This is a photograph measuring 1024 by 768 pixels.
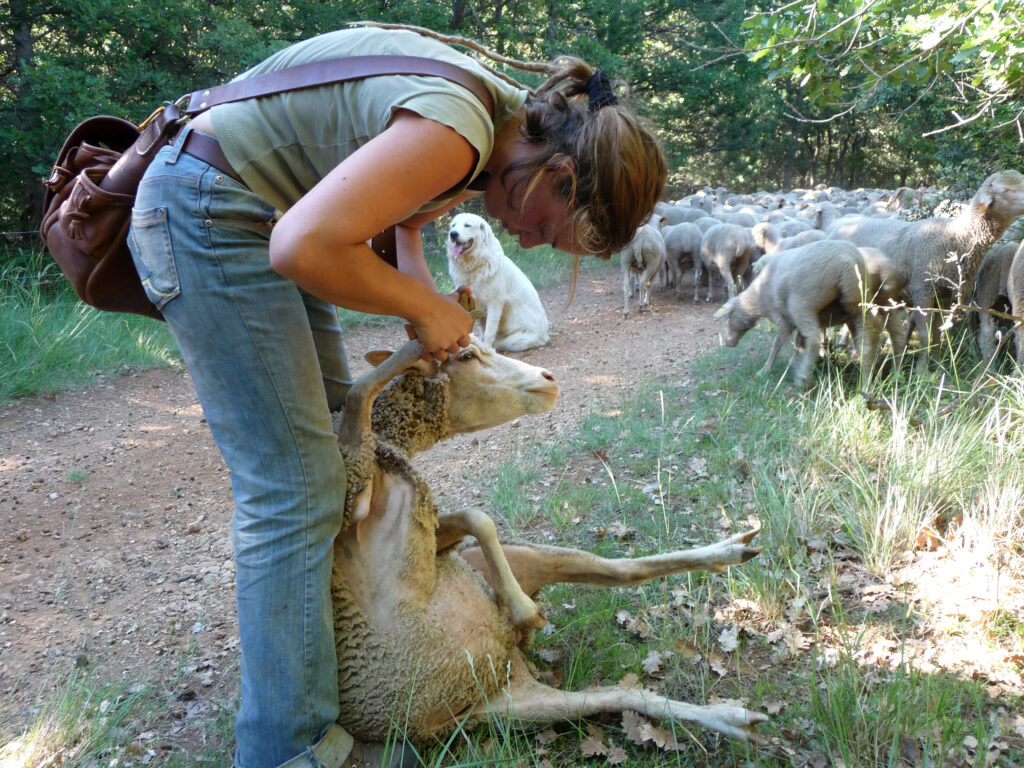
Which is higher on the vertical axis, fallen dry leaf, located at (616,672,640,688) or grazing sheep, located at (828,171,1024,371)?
grazing sheep, located at (828,171,1024,371)

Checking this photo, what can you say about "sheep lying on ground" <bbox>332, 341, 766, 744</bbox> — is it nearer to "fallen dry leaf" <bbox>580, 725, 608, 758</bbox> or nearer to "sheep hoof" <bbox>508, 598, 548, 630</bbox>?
"sheep hoof" <bbox>508, 598, 548, 630</bbox>

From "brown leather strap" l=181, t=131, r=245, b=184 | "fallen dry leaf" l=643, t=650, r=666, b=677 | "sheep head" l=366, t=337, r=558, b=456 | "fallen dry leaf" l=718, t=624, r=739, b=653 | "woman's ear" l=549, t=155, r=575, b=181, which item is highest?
"brown leather strap" l=181, t=131, r=245, b=184

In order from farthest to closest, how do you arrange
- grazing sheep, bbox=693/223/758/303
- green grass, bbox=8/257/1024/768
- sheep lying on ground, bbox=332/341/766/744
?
grazing sheep, bbox=693/223/758/303, green grass, bbox=8/257/1024/768, sheep lying on ground, bbox=332/341/766/744

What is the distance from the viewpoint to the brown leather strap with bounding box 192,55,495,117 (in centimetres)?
164

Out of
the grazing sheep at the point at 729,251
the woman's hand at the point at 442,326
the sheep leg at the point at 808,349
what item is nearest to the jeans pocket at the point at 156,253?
the woman's hand at the point at 442,326

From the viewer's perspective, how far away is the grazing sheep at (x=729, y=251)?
10086 mm

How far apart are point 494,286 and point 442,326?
20.5 feet

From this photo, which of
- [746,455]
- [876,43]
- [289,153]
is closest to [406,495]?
[289,153]

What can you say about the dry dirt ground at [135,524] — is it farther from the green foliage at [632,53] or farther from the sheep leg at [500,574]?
the green foliage at [632,53]

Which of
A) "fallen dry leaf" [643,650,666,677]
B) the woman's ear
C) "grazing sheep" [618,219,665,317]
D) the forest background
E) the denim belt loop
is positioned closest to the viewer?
the denim belt loop

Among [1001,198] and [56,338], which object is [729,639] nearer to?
[1001,198]

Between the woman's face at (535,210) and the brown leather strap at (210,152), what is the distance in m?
0.69

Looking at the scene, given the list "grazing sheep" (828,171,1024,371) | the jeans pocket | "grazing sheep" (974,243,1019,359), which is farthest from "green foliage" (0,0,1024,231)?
the jeans pocket

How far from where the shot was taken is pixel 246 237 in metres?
1.76
